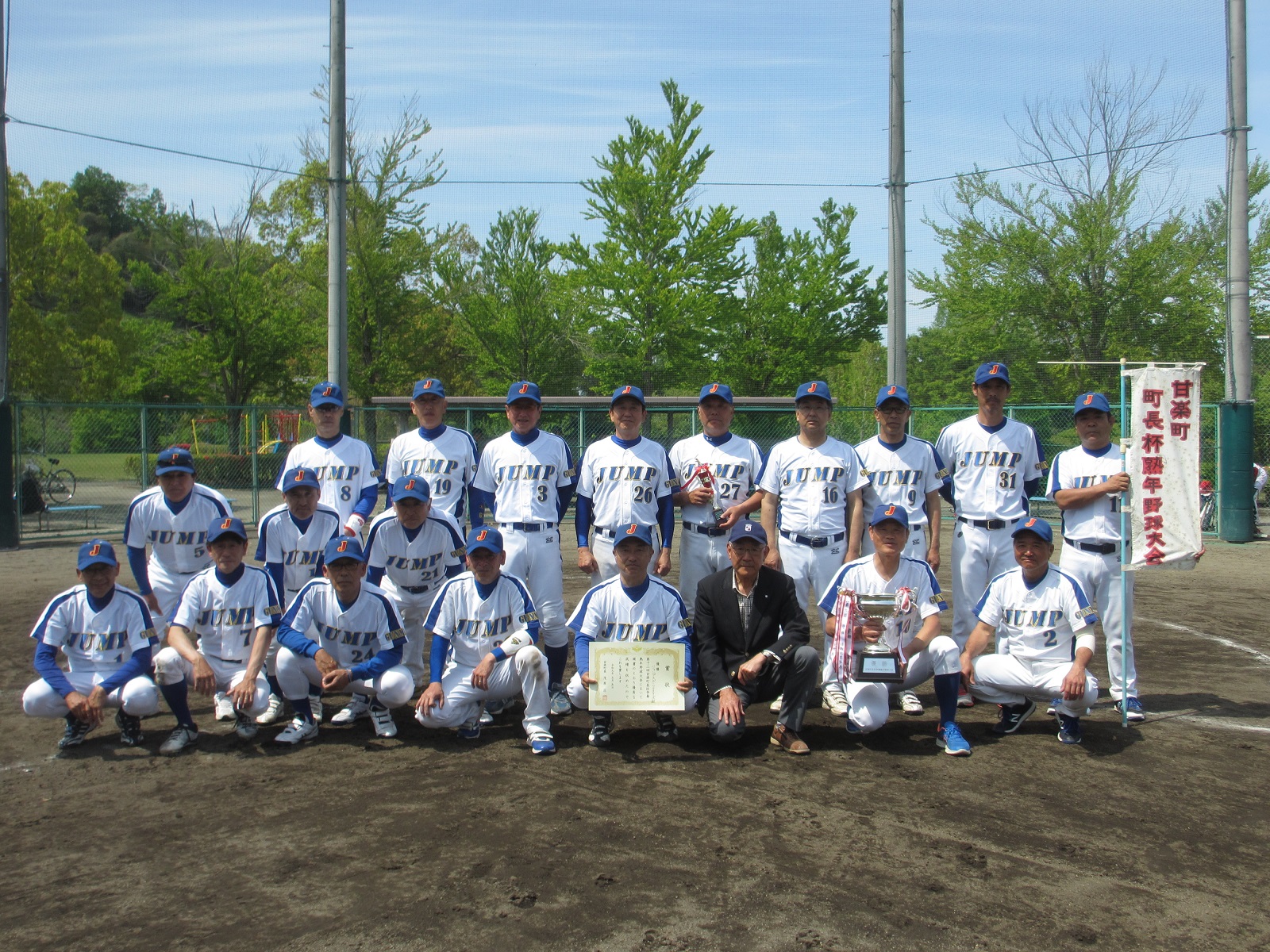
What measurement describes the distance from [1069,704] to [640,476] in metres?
2.96

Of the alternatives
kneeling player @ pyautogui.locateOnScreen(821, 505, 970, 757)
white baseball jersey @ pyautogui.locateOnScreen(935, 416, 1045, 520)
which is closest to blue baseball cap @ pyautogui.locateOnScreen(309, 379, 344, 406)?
kneeling player @ pyautogui.locateOnScreen(821, 505, 970, 757)

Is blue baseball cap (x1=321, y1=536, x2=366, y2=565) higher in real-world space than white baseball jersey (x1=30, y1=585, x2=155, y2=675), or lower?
higher

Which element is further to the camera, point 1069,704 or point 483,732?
point 483,732

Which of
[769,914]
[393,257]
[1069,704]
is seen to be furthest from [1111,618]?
[393,257]

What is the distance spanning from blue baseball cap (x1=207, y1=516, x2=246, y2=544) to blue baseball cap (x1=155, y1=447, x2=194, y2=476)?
0.61 m

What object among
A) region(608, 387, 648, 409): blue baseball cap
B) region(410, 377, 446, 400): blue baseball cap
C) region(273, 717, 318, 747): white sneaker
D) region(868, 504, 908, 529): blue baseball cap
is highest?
region(410, 377, 446, 400): blue baseball cap

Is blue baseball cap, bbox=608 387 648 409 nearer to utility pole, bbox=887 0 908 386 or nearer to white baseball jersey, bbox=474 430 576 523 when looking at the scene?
white baseball jersey, bbox=474 430 576 523

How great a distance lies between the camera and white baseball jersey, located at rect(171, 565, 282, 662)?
610 cm

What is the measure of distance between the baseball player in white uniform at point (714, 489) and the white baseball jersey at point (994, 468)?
1.38 metres

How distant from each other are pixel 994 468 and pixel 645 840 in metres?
3.73

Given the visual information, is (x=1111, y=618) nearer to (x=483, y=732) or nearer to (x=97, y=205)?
(x=483, y=732)

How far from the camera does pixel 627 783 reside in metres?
5.04

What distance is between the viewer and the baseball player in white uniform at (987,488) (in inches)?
261

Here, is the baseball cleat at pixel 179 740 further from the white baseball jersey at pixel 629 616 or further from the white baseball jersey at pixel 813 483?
the white baseball jersey at pixel 813 483
